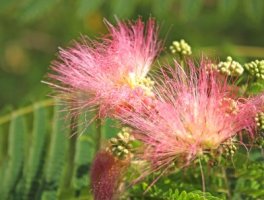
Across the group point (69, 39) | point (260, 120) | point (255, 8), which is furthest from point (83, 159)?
point (69, 39)

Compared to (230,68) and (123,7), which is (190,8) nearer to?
(123,7)

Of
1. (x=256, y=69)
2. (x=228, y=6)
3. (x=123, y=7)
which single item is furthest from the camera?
(x=123, y=7)

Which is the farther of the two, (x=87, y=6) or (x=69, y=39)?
(x=69, y=39)

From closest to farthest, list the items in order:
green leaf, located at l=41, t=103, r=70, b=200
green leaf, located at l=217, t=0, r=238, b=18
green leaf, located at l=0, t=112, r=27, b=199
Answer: green leaf, located at l=41, t=103, r=70, b=200, green leaf, located at l=0, t=112, r=27, b=199, green leaf, located at l=217, t=0, r=238, b=18

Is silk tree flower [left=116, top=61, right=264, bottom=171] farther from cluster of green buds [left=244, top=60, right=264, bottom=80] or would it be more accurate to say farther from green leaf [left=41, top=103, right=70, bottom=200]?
green leaf [left=41, top=103, right=70, bottom=200]

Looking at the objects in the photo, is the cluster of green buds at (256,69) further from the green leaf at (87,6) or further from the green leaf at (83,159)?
the green leaf at (87,6)

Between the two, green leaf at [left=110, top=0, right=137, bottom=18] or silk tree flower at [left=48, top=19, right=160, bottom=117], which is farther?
green leaf at [left=110, top=0, right=137, bottom=18]

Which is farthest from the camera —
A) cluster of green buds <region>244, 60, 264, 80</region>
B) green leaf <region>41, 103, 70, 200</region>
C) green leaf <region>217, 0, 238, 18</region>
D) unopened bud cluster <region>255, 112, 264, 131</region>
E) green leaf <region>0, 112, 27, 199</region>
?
green leaf <region>217, 0, 238, 18</region>

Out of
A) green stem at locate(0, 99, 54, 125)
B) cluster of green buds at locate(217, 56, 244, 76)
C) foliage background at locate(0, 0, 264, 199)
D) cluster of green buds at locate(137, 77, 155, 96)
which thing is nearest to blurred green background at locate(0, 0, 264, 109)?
foliage background at locate(0, 0, 264, 199)

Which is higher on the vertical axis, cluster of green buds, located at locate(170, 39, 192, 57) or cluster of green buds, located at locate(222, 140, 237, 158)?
cluster of green buds, located at locate(170, 39, 192, 57)
